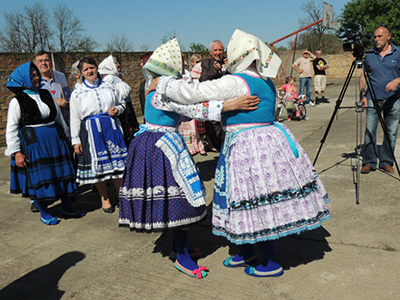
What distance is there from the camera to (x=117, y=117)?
183 inches

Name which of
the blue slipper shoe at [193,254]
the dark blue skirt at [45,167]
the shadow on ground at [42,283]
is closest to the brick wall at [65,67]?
the dark blue skirt at [45,167]

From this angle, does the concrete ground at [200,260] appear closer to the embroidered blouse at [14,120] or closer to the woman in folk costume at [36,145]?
the woman in folk costume at [36,145]

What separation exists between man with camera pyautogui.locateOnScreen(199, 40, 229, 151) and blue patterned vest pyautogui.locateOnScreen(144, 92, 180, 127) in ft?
9.08

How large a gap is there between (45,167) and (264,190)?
8.60 feet

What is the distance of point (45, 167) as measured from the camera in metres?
4.30

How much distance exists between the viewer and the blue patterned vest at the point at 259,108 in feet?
9.07

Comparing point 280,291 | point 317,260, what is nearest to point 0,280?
point 280,291

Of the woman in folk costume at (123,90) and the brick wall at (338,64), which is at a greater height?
the brick wall at (338,64)

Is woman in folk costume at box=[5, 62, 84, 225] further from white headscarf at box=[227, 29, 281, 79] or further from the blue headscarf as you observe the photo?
white headscarf at box=[227, 29, 281, 79]

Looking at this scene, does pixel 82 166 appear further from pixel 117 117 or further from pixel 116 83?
pixel 116 83

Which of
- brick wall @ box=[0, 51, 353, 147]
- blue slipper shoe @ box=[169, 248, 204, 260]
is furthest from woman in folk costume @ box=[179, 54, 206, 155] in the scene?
brick wall @ box=[0, 51, 353, 147]

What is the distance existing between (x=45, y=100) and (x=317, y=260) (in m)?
3.19

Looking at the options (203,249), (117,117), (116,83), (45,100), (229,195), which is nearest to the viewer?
(229,195)

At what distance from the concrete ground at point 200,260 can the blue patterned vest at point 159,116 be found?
118cm
